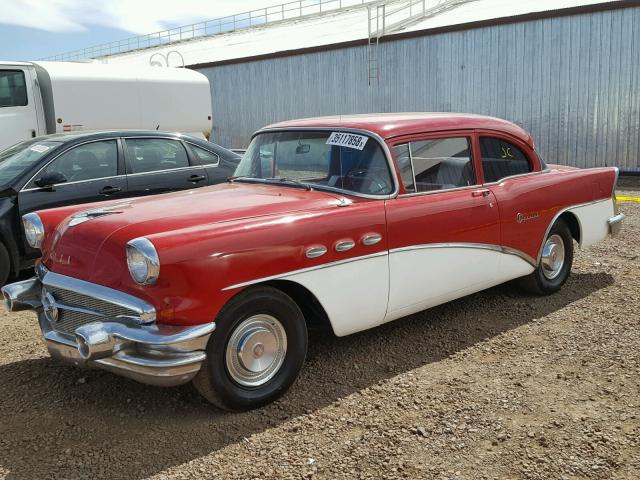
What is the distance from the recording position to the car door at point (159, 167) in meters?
6.39

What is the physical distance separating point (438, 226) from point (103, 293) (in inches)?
84.0

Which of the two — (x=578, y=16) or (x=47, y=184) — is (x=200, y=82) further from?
(x=578, y=16)

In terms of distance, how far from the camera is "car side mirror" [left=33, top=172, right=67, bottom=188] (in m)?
5.81

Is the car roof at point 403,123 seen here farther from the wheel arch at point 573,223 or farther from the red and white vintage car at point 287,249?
the wheel arch at point 573,223

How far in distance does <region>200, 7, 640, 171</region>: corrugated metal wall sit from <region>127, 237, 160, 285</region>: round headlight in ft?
39.0

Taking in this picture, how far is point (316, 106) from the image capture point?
17.9m

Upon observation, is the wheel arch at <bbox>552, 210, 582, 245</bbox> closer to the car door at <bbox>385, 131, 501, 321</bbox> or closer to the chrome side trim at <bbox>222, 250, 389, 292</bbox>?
the car door at <bbox>385, 131, 501, 321</bbox>

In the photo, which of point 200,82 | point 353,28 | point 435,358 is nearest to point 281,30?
point 353,28

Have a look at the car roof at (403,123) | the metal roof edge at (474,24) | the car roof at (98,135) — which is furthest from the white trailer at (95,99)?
the car roof at (403,123)

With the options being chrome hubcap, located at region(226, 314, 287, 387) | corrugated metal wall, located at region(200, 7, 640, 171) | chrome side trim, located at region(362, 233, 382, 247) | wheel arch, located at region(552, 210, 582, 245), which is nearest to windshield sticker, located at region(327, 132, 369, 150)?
chrome side trim, located at region(362, 233, 382, 247)

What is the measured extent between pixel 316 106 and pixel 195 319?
1543 centimetres

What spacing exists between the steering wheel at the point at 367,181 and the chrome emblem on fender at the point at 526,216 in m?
1.31

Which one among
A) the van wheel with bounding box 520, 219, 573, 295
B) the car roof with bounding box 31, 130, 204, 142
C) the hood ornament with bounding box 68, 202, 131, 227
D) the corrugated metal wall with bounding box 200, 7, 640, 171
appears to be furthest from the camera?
the corrugated metal wall with bounding box 200, 7, 640, 171

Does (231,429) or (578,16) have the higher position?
(578,16)
